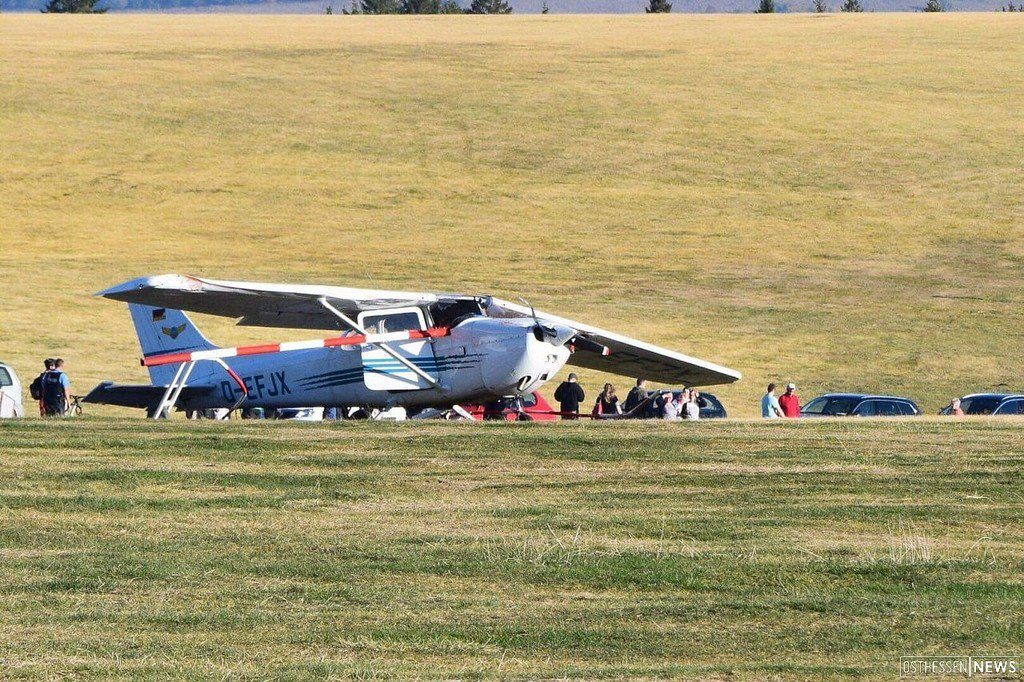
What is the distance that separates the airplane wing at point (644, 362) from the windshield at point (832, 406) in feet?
8.79

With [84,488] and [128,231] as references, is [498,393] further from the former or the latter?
[128,231]

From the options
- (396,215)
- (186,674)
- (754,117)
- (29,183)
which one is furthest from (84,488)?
(754,117)

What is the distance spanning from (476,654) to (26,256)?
3798cm

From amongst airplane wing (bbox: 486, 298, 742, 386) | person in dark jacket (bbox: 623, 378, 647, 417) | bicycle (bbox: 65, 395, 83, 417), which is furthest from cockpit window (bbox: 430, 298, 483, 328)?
bicycle (bbox: 65, 395, 83, 417)

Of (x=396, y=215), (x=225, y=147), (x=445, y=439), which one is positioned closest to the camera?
(x=445, y=439)

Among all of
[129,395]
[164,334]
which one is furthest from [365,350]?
[164,334]

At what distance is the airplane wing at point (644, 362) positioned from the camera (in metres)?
24.5

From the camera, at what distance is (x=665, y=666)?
25.3ft

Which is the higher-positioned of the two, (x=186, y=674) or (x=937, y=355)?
(x=186, y=674)

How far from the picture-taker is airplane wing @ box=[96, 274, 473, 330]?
2064cm

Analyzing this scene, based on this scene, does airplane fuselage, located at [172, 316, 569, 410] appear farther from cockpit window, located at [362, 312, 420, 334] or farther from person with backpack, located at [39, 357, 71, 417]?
person with backpack, located at [39, 357, 71, 417]

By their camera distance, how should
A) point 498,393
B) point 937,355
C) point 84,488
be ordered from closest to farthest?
point 84,488
point 498,393
point 937,355

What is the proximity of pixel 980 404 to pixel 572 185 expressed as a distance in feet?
79.6

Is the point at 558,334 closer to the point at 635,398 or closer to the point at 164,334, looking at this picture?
the point at 635,398
